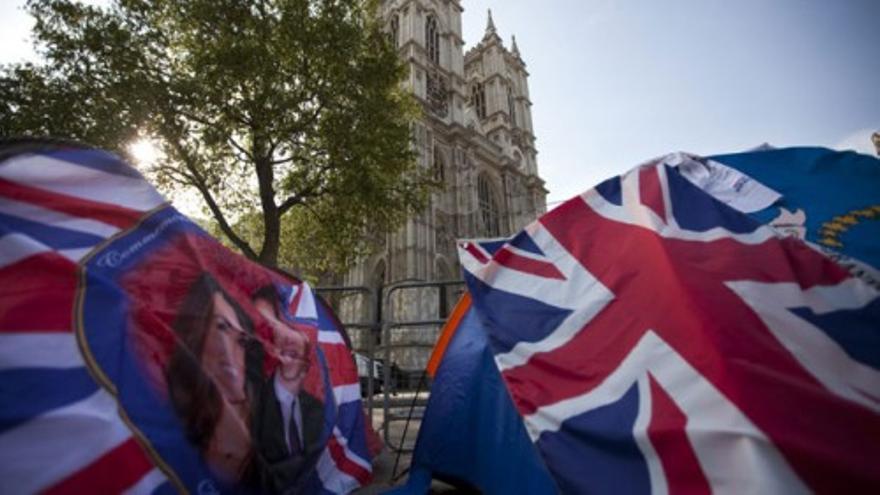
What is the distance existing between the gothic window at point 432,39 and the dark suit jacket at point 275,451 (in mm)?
31287

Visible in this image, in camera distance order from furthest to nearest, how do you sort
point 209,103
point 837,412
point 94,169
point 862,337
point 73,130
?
1. point 209,103
2. point 73,130
3. point 94,169
4. point 862,337
5. point 837,412

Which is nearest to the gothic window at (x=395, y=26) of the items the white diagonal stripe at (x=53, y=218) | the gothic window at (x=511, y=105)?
the gothic window at (x=511, y=105)

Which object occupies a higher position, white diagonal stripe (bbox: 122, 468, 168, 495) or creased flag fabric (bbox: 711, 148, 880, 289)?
creased flag fabric (bbox: 711, 148, 880, 289)

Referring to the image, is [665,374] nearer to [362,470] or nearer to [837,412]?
[837,412]

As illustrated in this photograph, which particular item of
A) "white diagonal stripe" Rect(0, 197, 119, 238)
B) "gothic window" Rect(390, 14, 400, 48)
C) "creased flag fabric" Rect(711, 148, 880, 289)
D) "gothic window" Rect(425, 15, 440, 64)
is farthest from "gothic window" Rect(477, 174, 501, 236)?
"white diagonal stripe" Rect(0, 197, 119, 238)

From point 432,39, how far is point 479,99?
8.22m

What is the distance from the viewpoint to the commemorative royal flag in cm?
123

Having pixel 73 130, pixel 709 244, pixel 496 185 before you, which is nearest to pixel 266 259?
pixel 73 130

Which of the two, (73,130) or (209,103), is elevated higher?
(209,103)

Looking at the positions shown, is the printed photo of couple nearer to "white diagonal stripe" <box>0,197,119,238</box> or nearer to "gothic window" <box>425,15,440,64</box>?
"white diagonal stripe" <box>0,197,119,238</box>

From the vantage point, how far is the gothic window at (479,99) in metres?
37.2

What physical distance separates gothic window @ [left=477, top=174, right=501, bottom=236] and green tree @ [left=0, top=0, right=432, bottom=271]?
17719 mm

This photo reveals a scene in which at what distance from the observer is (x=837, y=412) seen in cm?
119

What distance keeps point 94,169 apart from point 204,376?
1.03 m
